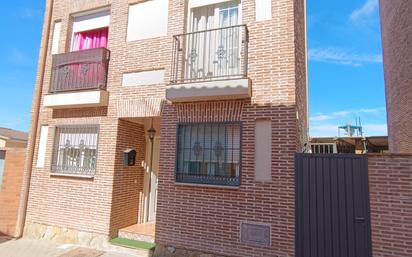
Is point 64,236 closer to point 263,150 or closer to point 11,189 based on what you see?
point 11,189

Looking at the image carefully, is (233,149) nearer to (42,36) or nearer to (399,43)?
(42,36)

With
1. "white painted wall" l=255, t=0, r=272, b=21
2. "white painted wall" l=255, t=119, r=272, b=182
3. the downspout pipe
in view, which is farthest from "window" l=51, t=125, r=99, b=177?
"white painted wall" l=255, t=0, r=272, b=21

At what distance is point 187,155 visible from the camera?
6.39m

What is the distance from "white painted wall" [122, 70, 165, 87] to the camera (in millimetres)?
6957

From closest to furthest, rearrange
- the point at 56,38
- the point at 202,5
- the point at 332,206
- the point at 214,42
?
1. the point at 332,206
2. the point at 214,42
3. the point at 202,5
4. the point at 56,38

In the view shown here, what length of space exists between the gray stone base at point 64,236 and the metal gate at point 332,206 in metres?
4.76

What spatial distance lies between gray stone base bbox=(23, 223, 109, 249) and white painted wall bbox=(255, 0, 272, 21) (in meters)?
6.40

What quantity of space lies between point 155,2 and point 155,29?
80cm

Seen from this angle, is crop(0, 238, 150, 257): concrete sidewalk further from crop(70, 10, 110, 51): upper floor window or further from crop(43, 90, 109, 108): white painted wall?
crop(70, 10, 110, 51): upper floor window

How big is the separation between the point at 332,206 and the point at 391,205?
2.98ft

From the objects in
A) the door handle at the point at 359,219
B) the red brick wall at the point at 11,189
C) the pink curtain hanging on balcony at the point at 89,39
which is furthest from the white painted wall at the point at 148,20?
the door handle at the point at 359,219

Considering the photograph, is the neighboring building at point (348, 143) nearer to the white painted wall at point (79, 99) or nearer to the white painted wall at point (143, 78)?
the white painted wall at point (143, 78)

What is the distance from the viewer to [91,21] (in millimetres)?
8344

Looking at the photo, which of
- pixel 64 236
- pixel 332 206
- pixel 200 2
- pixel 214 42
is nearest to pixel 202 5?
pixel 200 2
